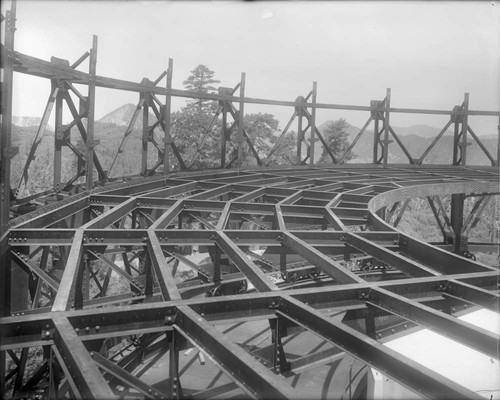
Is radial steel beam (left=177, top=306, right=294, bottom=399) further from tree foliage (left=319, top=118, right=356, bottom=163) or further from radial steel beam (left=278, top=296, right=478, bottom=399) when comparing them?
tree foliage (left=319, top=118, right=356, bottom=163)

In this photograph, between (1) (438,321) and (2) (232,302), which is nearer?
(1) (438,321)

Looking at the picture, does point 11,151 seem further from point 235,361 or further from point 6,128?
point 235,361

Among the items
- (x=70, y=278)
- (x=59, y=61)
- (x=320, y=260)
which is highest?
(x=59, y=61)

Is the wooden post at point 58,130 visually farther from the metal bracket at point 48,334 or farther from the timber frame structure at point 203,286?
the metal bracket at point 48,334

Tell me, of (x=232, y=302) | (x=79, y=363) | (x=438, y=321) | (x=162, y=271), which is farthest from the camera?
(x=162, y=271)

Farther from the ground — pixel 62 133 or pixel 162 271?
pixel 62 133

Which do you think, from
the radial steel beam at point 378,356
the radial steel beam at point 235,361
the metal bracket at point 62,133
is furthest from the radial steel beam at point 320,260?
the metal bracket at point 62,133

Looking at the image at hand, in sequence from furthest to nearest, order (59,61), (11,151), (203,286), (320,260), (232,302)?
1. (59,61)
2. (203,286)
3. (11,151)
4. (320,260)
5. (232,302)

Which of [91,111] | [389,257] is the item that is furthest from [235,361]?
[91,111]
